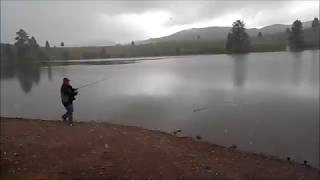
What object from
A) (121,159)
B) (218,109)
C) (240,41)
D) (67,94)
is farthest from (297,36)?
(121,159)

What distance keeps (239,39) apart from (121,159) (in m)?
113

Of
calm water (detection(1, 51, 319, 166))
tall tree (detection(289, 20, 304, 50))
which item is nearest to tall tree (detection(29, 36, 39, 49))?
tall tree (detection(289, 20, 304, 50))

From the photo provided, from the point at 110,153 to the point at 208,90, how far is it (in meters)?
25.8

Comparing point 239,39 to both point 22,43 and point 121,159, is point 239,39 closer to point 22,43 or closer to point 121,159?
point 22,43

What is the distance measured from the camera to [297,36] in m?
113

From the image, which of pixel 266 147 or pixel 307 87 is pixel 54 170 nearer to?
pixel 266 147

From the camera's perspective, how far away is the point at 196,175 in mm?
12211

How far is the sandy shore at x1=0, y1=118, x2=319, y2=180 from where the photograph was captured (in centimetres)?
1201

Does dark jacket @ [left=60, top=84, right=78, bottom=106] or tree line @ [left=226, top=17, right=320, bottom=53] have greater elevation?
tree line @ [left=226, top=17, right=320, bottom=53]

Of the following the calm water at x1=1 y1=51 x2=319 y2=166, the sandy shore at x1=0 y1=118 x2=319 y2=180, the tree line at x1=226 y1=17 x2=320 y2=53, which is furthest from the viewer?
the tree line at x1=226 y1=17 x2=320 y2=53

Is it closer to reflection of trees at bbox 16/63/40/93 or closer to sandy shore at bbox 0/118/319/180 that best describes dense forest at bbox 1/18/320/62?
reflection of trees at bbox 16/63/40/93

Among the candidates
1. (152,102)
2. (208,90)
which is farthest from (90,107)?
(208,90)

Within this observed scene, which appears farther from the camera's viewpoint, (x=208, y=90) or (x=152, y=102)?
(x=208, y=90)

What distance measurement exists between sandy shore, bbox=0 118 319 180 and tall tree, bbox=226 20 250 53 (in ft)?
352
